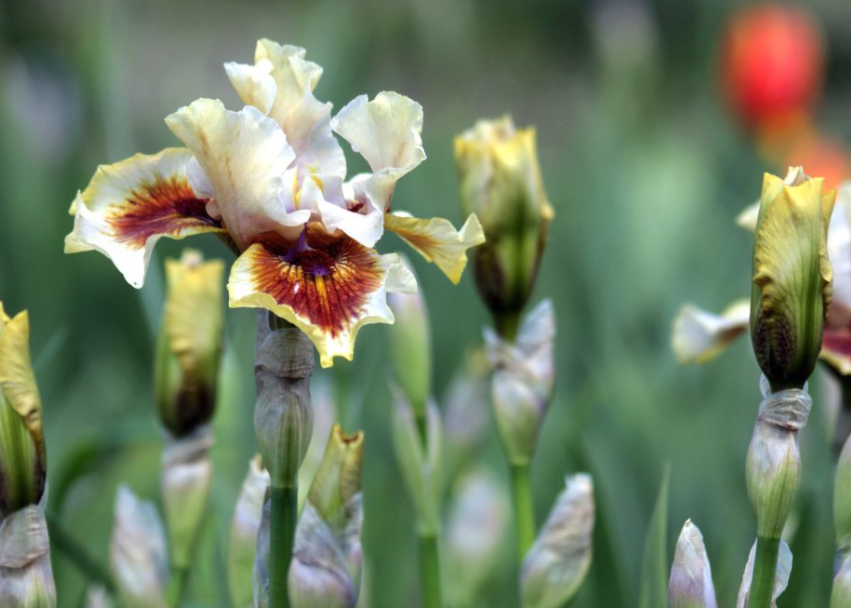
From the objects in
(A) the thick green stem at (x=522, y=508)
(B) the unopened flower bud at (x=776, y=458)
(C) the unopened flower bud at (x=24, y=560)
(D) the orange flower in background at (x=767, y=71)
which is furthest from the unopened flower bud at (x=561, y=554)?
(D) the orange flower in background at (x=767, y=71)

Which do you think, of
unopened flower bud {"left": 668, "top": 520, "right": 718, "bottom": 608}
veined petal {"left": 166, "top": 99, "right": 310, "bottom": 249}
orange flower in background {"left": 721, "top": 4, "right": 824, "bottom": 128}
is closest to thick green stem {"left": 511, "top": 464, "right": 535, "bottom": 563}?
unopened flower bud {"left": 668, "top": 520, "right": 718, "bottom": 608}

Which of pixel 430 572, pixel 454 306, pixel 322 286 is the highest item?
pixel 454 306

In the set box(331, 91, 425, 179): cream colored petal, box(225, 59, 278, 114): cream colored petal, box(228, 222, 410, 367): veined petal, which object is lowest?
box(228, 222, 410, 367): veined petal

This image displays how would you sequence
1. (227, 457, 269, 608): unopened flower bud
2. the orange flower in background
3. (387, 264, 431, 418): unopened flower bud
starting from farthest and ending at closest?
the orange flower in background, (387, 264, 431, 418): unopened flower bud, (227, 457, 269, 608): unopened flower bud

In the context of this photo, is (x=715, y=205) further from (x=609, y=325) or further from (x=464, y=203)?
(x=464, y=203)

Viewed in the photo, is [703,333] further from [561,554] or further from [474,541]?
[474,541]

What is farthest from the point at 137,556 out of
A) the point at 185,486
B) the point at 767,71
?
the point at 767,71

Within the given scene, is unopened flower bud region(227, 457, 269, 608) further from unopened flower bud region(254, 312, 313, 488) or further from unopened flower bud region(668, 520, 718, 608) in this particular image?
unopened flower bud region(668, 520, 718, 608)
